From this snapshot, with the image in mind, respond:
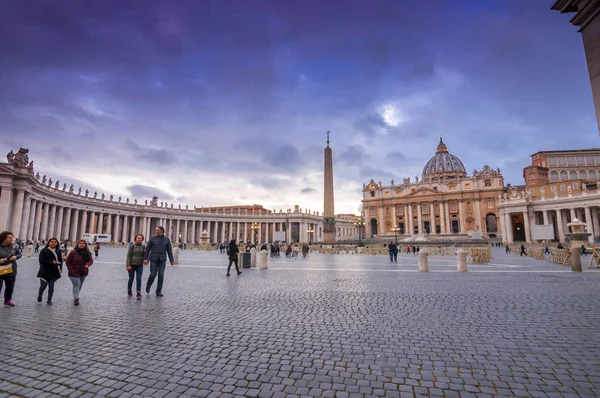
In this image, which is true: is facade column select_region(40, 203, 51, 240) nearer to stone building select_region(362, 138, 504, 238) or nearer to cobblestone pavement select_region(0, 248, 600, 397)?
cobblestone pavement select_region(0, 248, 600, 397)

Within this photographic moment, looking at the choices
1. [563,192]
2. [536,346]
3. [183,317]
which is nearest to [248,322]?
[183,317]

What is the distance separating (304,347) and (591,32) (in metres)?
7.76

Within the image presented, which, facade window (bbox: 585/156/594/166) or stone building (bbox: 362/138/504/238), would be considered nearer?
facade window (bbox: 585/156/594/166)

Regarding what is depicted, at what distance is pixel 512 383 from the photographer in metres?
3.18

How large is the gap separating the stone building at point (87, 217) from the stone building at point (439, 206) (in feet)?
74.8

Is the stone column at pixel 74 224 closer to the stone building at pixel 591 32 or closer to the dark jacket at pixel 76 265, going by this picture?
the dark jacket at pixel 76 265

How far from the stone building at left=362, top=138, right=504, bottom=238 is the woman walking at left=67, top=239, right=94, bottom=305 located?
6833 centimetres

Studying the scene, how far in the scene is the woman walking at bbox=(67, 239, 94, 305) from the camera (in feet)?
23.5

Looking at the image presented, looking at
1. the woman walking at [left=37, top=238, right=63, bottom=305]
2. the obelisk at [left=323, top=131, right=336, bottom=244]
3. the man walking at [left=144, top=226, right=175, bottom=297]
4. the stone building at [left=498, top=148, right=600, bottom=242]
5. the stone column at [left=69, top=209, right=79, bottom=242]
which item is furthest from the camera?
the stone column at [left=69, top=209, right=79, bottom=242]

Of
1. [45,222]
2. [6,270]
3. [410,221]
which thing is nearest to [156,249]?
[6,270]

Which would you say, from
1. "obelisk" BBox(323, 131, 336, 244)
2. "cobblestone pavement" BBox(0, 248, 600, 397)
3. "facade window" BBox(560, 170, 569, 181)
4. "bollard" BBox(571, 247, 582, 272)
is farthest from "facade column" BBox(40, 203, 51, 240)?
"facade window" BBox(560, 170, 569, 181)

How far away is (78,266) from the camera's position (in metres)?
7.36

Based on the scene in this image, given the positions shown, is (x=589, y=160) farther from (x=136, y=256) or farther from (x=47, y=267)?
(x=47, y=267)

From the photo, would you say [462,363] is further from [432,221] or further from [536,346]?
[432,221]
